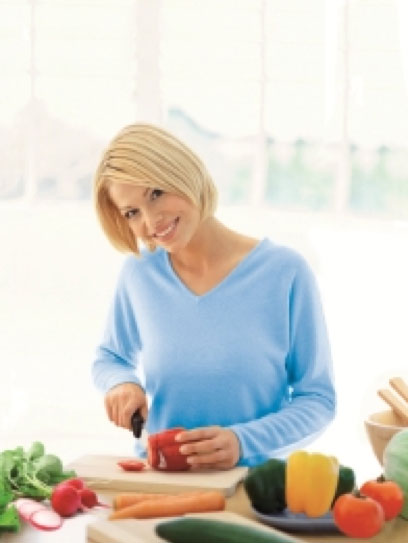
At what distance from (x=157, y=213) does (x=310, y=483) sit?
29.3 inches

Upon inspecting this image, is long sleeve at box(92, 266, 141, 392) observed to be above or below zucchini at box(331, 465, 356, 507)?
above

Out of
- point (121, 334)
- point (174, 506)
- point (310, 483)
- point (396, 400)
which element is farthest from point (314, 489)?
point (121, 334)

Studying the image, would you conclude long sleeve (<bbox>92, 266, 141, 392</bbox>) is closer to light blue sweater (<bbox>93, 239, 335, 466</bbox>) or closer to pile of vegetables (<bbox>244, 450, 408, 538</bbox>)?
light blue sweater (<bbox>93, 239, 335, 466</bbox>)

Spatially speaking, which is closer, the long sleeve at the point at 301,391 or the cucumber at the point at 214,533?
the cucumber at the point at 214,533

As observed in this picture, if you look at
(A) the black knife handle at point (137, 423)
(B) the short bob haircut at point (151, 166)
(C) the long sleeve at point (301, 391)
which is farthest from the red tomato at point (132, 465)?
(B) the short bob haircut at point (151, 166)

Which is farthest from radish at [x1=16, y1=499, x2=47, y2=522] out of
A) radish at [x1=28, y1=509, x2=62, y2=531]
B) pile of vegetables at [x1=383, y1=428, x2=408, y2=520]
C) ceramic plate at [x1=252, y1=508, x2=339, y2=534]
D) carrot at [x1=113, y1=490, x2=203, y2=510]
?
pile of vegetables at [x1=383, y1=428, x2=408, y2=520]

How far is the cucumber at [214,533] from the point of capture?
1566 millimetres

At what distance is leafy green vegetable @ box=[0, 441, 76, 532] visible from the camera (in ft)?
6.57

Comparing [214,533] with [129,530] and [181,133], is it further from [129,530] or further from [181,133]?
[181,133]

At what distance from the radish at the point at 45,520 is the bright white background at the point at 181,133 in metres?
3.00

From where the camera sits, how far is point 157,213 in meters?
2.35

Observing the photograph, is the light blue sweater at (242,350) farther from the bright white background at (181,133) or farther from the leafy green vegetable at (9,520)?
the bright white background at (181,133)

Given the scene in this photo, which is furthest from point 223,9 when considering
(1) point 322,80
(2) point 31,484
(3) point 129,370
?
(2) point 31,484

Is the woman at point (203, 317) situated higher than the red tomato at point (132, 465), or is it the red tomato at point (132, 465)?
the woman at point (203, 317)
